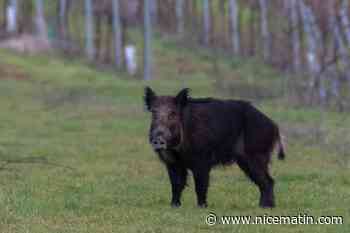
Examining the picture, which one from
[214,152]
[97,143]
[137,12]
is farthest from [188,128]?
[137,12]

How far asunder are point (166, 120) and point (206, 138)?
71 centimetres

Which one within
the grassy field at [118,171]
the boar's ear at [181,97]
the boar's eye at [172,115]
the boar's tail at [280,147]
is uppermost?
the boar's ear at [181,97]

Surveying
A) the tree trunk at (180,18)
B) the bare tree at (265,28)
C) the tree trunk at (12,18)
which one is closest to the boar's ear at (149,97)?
the tree trunk at (12,18)

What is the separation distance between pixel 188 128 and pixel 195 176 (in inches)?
20.9

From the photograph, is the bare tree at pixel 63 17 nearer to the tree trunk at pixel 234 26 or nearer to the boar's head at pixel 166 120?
the tree trunk at pixel 234 26

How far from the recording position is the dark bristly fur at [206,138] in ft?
38.5

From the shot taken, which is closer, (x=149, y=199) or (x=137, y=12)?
(x=149, y=199)

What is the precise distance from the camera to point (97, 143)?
1994cm

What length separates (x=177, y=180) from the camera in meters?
12.1

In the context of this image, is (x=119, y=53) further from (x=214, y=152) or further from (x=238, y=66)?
(x=214, y=152)

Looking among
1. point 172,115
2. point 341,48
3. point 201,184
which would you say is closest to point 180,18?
point 341,48

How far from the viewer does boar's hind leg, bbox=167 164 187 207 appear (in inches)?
476

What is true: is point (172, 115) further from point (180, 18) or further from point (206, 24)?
point (180, 18)

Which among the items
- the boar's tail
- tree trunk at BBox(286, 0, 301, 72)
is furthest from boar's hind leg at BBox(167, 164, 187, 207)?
tree trunk at BBox(286, 0, 301, 72)
